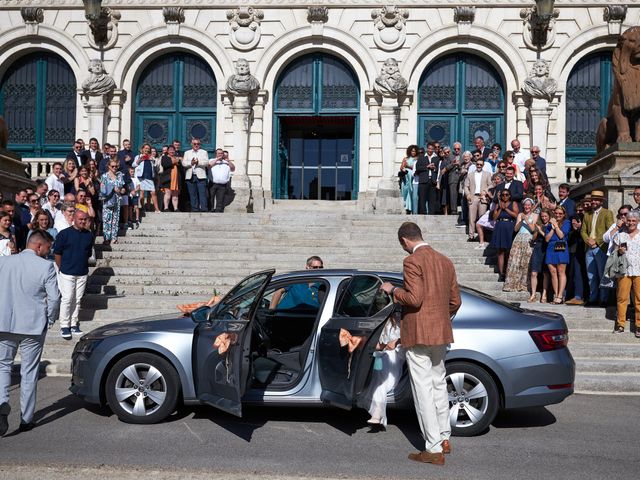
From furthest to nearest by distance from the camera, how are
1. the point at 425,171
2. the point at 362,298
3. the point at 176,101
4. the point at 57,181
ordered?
the point at 176,101 → the point at 425,171 → the point at 57,181 → the point at 362,298

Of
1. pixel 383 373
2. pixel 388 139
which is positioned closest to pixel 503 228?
pixel 383 373

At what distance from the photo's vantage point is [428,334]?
214 inches

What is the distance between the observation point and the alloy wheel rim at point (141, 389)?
6617 millimetres

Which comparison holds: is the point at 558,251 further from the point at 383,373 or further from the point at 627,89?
the point at 383,373

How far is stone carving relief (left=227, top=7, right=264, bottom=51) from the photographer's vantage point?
20.8 m

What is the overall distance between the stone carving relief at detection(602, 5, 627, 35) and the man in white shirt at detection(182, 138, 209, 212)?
39.8 feet

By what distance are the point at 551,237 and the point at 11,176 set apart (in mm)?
11642

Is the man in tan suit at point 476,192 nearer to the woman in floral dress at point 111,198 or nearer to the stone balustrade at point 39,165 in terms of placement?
the woman in floral dress at point 111,198

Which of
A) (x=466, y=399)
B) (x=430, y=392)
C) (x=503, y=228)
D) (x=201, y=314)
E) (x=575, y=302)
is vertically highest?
(x=503, y=228)

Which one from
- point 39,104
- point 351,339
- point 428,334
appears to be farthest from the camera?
point 39,104

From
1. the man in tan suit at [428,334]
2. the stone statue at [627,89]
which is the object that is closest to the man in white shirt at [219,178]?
the stone statue at [627,89]

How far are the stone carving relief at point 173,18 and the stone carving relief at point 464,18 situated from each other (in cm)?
813

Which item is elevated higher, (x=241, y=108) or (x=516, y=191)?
(x=241, y=108)

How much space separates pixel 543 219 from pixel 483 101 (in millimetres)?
9964
